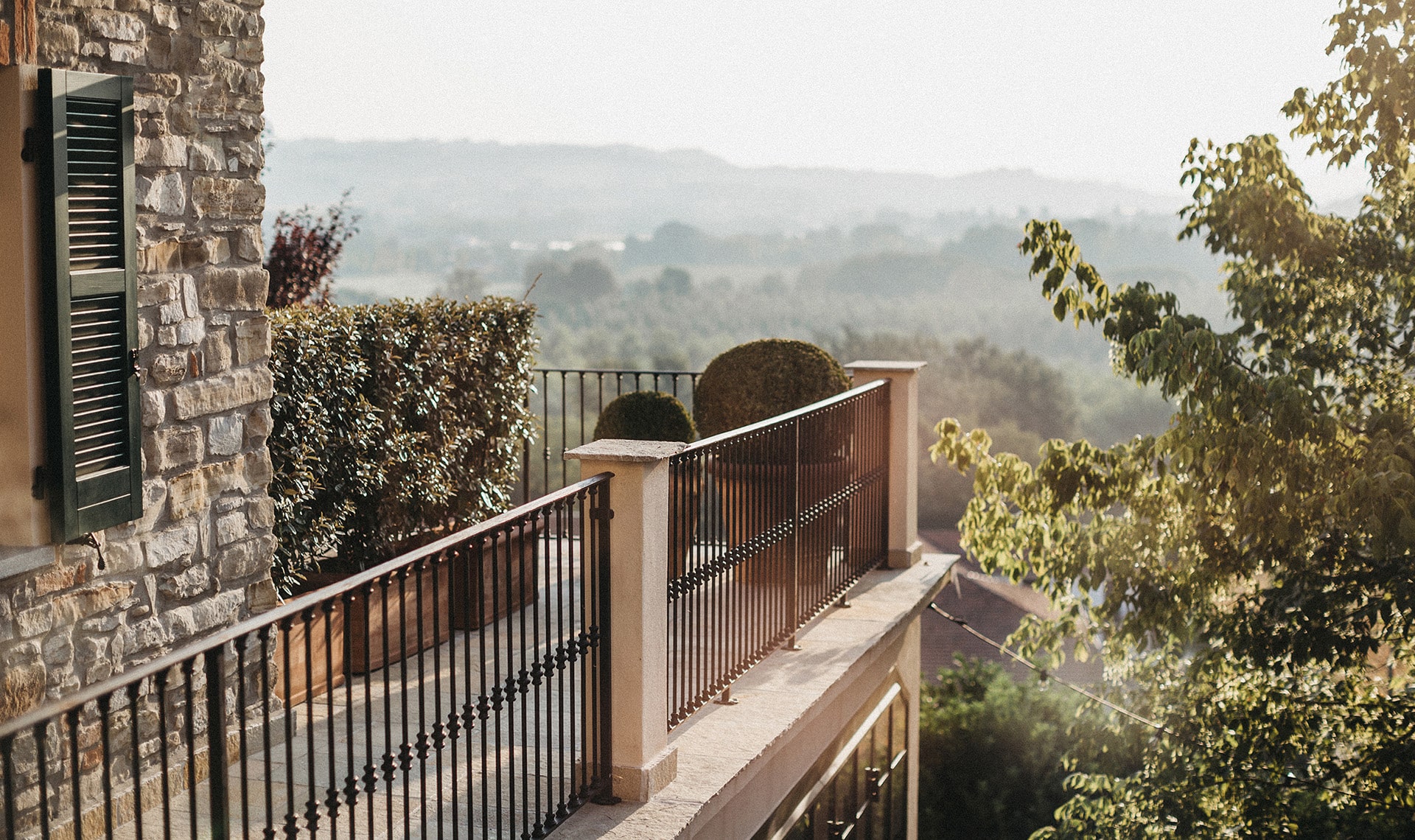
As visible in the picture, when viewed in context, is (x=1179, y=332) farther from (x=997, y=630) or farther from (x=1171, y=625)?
(x=997, y=630)

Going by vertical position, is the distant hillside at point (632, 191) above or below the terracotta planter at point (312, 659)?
above

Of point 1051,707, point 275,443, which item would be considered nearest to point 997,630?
point 1051,707

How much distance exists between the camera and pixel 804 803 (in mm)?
6488

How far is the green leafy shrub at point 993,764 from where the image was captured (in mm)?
21312

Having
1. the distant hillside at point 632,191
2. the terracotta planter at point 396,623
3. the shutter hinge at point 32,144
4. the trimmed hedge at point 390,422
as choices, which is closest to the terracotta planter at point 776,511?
the terracotta planter at point 396,623

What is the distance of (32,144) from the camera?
13.1 feet

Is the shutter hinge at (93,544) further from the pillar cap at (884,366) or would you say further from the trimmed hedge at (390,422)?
the pillar cap at (884,366)

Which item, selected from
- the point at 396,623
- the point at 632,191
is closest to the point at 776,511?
the point at 396,623

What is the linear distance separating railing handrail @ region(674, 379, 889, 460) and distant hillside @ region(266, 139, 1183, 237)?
6918 centimetres

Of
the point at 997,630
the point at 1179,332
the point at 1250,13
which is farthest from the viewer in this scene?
the point at 1250,13

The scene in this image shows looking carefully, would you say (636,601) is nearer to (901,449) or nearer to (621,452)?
(621,452)

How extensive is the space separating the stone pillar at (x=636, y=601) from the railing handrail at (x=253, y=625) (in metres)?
0.14

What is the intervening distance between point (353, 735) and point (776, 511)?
2.35 m

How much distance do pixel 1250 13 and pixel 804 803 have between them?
187 ft
